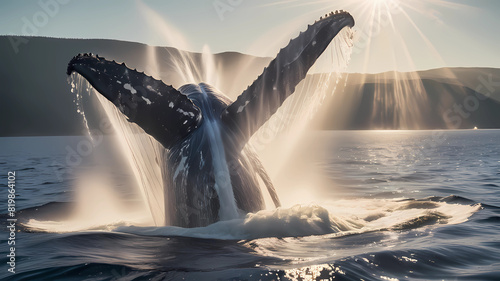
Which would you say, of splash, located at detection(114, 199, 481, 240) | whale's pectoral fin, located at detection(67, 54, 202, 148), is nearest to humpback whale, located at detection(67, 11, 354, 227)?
whale's pectoral fin, located at detection(67, 54, 202, 148)

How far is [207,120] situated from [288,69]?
4.18ft

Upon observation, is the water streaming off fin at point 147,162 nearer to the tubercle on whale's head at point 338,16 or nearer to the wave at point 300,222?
the wave at point 300,222

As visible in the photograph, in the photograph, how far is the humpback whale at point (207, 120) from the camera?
16.7ft

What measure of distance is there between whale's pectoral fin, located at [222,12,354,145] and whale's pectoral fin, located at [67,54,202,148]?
0.84 metres

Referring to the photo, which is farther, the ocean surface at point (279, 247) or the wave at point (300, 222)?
the wave at point (300, 222)

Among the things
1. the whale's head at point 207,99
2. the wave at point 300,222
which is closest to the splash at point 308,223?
the wave at point 300,222

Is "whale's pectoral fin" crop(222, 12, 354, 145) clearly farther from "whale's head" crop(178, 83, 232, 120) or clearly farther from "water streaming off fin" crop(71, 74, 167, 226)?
"water streaming off fin" crop(71, 74, 167, 226)

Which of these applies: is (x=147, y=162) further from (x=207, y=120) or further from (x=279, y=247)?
(x=279, y=247)

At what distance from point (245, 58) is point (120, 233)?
147566 millimetres

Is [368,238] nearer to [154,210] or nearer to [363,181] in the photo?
[154,210]

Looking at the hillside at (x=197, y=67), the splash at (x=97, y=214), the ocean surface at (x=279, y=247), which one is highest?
the hillside at (x=197, y=67)

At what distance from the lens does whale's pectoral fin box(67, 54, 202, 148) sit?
5051 mm

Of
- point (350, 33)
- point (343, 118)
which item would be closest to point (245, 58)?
point (343, 118)

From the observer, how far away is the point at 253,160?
19.4ft
